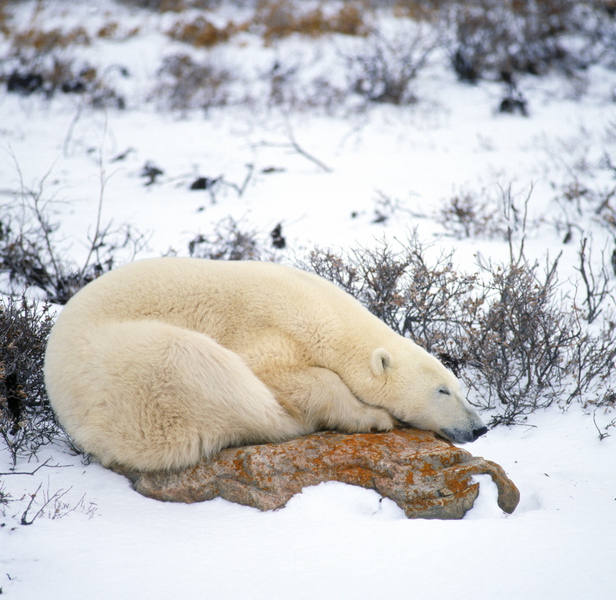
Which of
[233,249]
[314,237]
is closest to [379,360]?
[233,249]

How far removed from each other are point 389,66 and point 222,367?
33.5ft

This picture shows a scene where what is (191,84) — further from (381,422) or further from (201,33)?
(381,422)

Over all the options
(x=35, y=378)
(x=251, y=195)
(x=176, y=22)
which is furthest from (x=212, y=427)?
(x=176, y=22)

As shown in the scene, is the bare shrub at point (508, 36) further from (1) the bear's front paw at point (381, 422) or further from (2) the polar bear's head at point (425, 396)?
(1) the bear's front paw at point (381, 422)

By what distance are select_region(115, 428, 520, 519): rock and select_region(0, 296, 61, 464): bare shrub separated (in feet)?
1.94

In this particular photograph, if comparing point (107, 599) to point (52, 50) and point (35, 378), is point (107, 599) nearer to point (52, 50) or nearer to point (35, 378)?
point (35, 378)

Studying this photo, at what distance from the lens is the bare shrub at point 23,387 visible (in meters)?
2.91

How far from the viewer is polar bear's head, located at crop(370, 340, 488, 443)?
299cm

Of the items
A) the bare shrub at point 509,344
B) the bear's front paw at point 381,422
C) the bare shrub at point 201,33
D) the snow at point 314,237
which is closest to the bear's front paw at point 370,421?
the bear's front paw at point 381,422

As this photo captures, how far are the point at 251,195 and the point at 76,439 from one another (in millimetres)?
5137

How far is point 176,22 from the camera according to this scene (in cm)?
1410

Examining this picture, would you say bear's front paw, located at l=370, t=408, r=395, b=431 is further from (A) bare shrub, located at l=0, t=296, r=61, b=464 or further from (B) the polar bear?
(A) bare shrub, located at l=0, t=296, r=61, b=464

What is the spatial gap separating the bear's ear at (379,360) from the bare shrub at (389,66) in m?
8.96

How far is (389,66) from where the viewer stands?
11266mm
